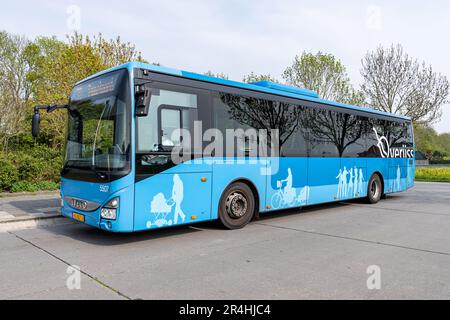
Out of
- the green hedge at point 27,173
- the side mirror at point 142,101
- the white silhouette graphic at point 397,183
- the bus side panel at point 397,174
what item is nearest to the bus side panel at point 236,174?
the side mirror at point 142,101

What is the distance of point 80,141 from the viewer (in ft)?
22.7

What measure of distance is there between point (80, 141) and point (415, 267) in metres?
6.00

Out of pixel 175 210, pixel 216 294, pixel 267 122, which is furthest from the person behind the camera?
pixel 267 122

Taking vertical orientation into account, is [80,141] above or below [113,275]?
above

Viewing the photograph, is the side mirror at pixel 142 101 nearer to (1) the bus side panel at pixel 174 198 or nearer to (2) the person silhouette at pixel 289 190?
(1) the bus side panel at pixel 174 198

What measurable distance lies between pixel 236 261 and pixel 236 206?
245cm

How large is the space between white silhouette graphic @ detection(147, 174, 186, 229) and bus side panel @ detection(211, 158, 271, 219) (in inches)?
32.1

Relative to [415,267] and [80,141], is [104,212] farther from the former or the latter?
[415,267]

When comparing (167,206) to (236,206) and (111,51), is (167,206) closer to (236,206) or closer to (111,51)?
(236,206)

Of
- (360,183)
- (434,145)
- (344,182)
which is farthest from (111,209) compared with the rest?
(434,145)

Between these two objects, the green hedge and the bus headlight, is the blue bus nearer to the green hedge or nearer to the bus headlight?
the bus headlight

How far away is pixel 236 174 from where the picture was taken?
25.6 feet

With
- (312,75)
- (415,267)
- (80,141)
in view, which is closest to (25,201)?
(80,141)
